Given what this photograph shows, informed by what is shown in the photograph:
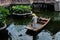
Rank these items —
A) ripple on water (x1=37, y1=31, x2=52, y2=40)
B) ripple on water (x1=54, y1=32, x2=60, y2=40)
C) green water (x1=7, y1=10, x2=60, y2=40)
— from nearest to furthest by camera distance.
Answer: ripple on water (x1=37, y1=31, x2=52, y2=40) < ripple on water (x1=54, y1=32, x2=60, y2=40) < green water (x1=7, y1=10, x2=60, y2=40)

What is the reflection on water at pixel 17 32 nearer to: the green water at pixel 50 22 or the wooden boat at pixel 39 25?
the wooden boat at pixel 39 25

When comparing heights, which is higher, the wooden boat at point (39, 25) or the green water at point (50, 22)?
the wooden boat at point (39, 25)

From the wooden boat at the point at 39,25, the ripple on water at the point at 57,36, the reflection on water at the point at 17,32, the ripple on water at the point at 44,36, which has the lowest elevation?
the ripple on water at the point at 57,36

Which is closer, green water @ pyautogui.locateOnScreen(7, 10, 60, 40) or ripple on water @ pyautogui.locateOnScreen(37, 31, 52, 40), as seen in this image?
ripple on water @ pyautogui.locateOnScreen(37, 31, 52, 40)

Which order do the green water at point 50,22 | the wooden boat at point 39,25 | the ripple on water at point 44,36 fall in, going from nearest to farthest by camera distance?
the ripple on water at point 44,36 < the wooden boat at point 39,25 < the green water at point 50,22

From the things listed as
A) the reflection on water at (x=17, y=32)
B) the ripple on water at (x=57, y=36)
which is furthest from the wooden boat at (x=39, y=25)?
the ripple on water at (x=57, y=36)

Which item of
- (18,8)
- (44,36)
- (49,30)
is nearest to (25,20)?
(18,8)

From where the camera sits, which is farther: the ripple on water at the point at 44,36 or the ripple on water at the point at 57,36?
the ripple on water at the point at 57,36

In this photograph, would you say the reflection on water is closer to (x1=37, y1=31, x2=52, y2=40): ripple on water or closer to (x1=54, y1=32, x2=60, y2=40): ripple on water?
(x1=37, y1=31, x2=52, y2=40): ripple on water

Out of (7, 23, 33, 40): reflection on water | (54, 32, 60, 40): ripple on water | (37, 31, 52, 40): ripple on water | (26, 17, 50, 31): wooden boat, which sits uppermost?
(26, 17, 50, 31): wooden boat

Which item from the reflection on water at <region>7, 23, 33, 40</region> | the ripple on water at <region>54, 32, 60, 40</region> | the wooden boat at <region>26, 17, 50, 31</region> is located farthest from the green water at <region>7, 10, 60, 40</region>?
the reflection on water at <region>7, 23, 33, 40</region>

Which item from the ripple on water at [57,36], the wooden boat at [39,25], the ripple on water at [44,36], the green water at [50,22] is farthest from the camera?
the green water at [50,22]

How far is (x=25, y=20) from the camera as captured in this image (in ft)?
80.0

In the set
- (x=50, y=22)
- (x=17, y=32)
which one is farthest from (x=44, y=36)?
(x=50, y=22)
